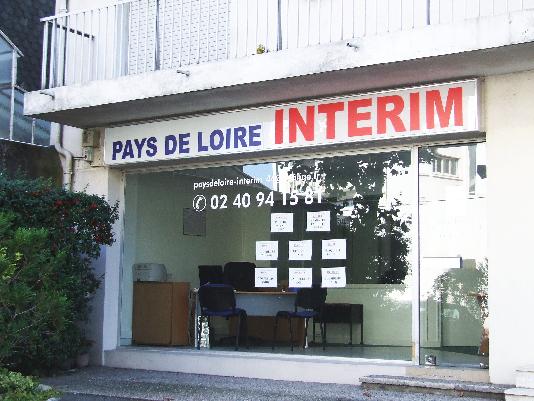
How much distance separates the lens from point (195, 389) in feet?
29.4

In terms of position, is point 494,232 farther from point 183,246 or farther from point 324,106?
point 183,246

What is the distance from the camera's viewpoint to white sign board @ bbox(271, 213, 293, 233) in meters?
10.2

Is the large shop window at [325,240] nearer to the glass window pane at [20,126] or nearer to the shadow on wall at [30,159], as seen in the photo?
the shadow on wall at [30,159]

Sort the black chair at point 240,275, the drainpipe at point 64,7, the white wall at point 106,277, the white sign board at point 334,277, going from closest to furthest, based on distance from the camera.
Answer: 1. the white sign board at point 334,277
2. the black chair at point 240,275
3. the white wall at point 106,277
4. the drainpipe at point 64,7

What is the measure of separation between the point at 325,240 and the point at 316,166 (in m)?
0.93

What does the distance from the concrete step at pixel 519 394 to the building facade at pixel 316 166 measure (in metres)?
0.59

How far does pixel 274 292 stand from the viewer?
34.0 feet

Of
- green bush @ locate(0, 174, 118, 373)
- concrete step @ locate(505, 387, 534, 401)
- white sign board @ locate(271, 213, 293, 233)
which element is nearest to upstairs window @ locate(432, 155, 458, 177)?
white sign board @ locate(271, 213, 293, 233)

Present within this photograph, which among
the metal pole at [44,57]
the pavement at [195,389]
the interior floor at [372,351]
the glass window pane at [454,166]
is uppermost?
the metal pole at [44,57]

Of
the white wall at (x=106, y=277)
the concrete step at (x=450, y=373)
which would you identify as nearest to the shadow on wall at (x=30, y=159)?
the white wall at (x=106, y=277)

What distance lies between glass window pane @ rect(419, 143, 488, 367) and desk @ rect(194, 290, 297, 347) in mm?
1902

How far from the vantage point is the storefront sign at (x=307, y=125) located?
343 inches

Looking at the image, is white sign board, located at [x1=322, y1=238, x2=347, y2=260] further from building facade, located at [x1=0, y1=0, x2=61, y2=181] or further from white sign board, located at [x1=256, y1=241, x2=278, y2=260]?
building facade, located at [x1=0, y1=0, x2=61, y2=181]

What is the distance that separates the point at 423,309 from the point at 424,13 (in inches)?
131
